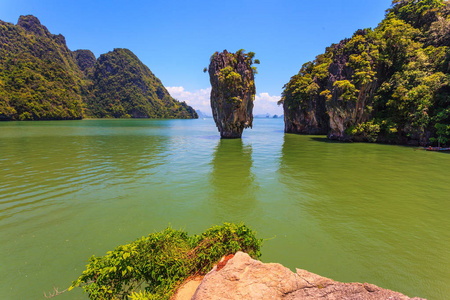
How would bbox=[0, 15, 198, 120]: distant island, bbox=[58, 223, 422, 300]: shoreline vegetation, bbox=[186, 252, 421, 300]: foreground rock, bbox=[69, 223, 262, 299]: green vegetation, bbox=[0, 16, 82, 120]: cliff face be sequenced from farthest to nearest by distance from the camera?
bbox=[0, 15, 198, 120]: distant island
bbox=[0, 16, 82, 120]: cliff face
bbox=[69, 223, 262, 299]: green vegetation
bbox=[58, 223, 422, 300]: shoreline vegetation
bbox=[186, 252, 421, 300]: foreground rock

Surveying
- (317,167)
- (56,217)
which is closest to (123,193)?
(56,217)

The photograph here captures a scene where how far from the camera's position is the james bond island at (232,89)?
35469 millimetres

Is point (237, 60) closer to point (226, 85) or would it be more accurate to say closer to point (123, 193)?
point (226, 85)

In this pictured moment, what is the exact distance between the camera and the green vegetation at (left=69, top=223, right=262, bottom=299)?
11.2 ft

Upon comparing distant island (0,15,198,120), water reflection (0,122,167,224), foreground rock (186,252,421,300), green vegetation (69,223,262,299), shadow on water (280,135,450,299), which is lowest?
shadow on water (280,135,450,299)

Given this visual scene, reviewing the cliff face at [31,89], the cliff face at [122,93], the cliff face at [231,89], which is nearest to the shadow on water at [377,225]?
the cliff face at [231,89]

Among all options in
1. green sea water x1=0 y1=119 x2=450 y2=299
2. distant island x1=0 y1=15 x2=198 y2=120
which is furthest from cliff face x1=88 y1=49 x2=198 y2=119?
green sea water x1=0 y1=119 x2=450 y2=299

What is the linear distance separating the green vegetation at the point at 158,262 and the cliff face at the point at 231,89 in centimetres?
3310

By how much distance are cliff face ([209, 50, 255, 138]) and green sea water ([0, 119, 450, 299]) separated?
74.6 ft

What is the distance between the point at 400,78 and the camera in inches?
1178

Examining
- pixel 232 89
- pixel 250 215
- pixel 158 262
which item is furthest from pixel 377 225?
pixel 232 89

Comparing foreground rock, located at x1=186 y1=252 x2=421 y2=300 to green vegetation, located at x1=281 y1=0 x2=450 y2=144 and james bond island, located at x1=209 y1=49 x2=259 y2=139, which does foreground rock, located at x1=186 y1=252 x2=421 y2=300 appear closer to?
green vegetation, located at x1=281 y1=0 x2=450 y2=144

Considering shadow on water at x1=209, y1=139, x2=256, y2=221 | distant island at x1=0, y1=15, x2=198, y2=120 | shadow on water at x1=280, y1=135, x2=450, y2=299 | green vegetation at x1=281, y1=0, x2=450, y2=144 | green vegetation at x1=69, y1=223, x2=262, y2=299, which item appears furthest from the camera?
distant island at x1=0, y1=15, x2=198, y2=120

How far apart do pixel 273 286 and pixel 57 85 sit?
14280cm
